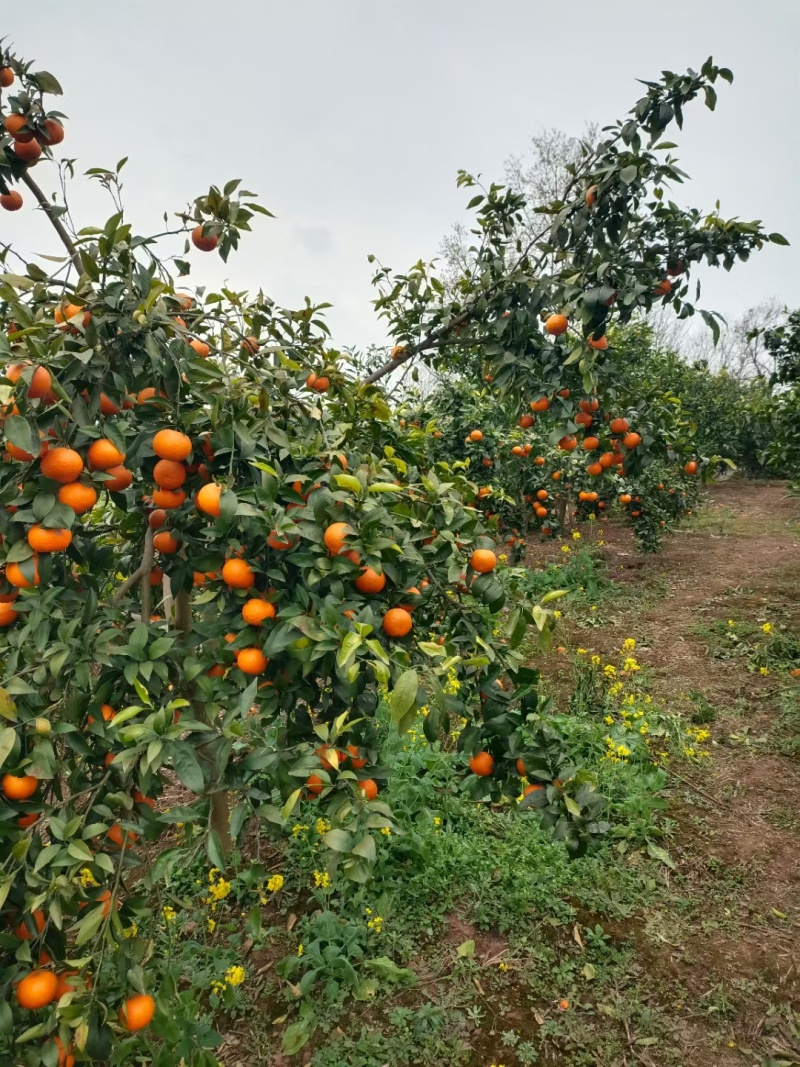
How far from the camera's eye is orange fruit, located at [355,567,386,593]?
1279mm

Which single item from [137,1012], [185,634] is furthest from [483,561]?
[137,1012]

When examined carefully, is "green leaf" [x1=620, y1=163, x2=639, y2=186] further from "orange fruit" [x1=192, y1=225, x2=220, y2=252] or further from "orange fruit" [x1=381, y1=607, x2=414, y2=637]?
"orange fruit" [x1=381, y1=607, x2=414, y2=637]

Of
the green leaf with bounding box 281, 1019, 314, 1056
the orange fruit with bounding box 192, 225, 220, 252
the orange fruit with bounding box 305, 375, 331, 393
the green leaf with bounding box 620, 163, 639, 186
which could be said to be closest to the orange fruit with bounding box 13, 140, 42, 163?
the orange fruit with bounding box 192, 225, 220, 252

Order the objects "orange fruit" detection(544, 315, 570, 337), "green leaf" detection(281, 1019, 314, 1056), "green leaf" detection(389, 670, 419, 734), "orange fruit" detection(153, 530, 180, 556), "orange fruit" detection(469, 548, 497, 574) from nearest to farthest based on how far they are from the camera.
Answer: "green leaf" detection(389, 670, 419, 734) < "orange fruit" detection(469, 548, 497, 574) < "orange fruit" detection(153, 530, 180, 556) < "green leaf" detection(281, 1019, 314, 1056) < "orange fruit" detection(544, 315, 570, 337)

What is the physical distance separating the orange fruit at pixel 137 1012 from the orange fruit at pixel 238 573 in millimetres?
827

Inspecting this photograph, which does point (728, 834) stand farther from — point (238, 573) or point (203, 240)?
point (203, 240)

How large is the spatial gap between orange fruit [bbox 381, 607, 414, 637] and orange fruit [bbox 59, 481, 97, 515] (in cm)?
63

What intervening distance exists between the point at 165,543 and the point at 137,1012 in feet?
3.13

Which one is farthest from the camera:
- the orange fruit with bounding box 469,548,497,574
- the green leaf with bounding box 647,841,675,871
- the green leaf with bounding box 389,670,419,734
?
the green leaf with bounding box 647,841,675,871

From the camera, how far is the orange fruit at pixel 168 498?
1.40m

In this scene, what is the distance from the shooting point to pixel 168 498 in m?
1.40

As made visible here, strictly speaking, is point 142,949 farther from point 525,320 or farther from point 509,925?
point 525,320

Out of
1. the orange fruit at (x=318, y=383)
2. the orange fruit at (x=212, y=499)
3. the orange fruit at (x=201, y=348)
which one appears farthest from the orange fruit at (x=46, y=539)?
the orange fruit at (x=318, y=383)

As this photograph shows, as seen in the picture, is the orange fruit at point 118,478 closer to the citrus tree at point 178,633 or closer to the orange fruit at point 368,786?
the citrus tree at point 178,633
